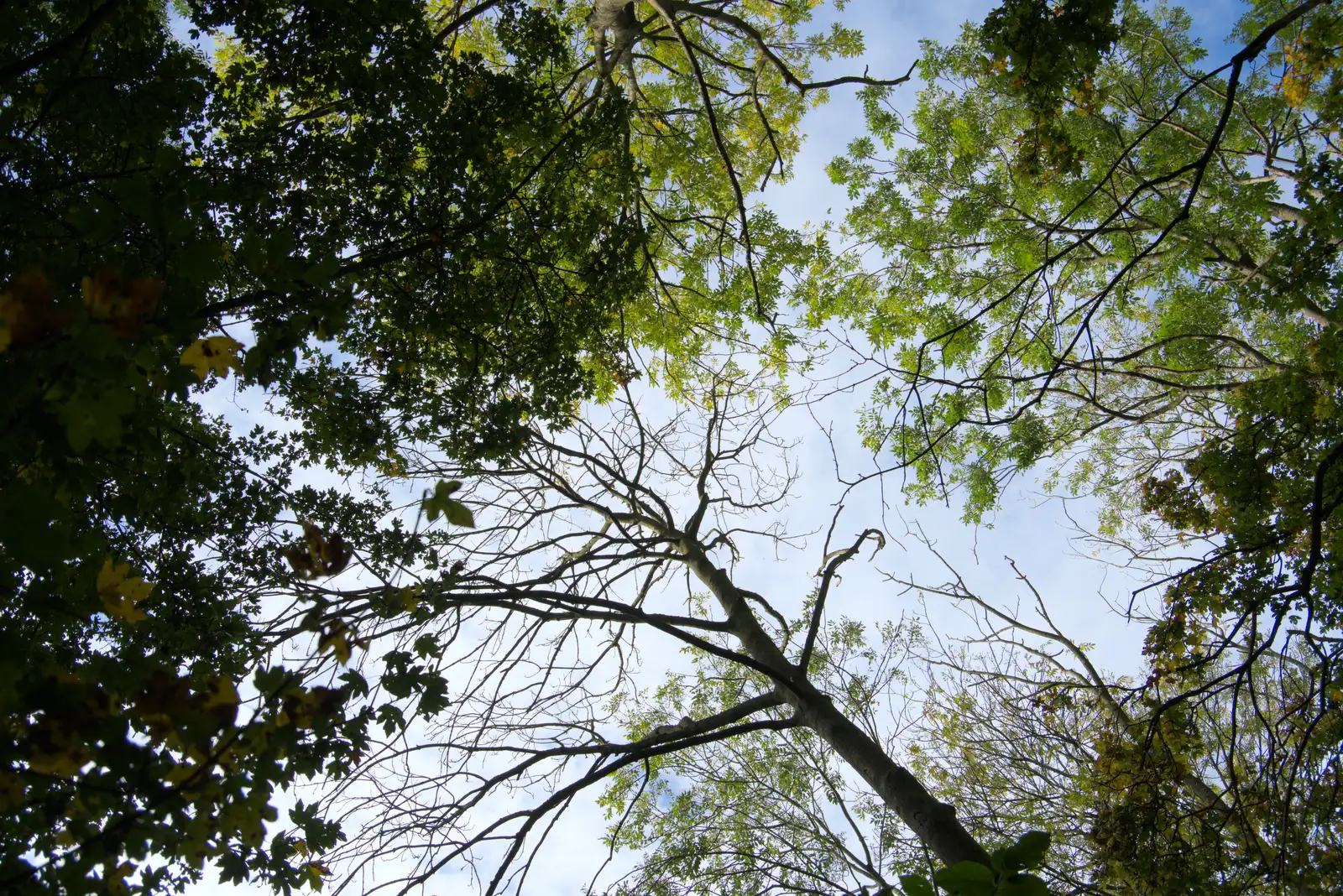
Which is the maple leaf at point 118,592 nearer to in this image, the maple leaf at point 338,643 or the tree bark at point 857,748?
the maple leaf at point 338,643

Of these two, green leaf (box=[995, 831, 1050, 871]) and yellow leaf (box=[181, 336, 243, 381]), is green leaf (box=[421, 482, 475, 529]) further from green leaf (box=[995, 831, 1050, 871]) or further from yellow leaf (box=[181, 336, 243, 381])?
green leaf (box=[995, 831, 1050, 871])

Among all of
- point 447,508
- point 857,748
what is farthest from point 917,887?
point 857,748

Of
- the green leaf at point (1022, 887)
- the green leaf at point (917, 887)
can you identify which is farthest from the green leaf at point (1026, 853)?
the green leaf at point (917, 887)

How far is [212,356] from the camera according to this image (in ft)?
5.07

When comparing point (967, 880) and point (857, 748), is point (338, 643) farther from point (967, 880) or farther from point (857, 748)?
point (857, 748)

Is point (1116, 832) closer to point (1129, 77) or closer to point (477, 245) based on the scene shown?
point (477, 245)

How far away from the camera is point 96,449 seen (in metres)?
1.62

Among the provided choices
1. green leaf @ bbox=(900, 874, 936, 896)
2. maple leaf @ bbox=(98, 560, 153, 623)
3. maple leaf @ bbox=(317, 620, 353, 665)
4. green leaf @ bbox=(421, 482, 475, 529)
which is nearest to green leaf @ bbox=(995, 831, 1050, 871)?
green leaf @ bbox=(900, 874, 936, 896)

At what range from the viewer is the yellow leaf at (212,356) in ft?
4.92

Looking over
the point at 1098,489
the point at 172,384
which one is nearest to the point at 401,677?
the point at 172,384

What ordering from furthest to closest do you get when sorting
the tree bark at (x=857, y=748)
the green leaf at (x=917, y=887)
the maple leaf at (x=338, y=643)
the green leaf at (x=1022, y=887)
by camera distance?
the tree bark at (x=857, y=748) < the maple leaf at (x=338, y=643) < the green leaf at (x=917, y=887) < the green leaf at (x=1022, y=887)

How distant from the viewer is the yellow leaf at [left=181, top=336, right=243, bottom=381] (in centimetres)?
150

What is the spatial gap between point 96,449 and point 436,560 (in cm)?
209

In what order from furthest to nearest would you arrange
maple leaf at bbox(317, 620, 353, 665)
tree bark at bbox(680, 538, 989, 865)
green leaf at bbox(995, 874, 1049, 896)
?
1. tree bark at bbox(680, 538, 989, 865)
2. maple leaf at bbox(317, 620, 353, 665)
3. green leaf at bbox(995, 874, 1049, 896)
